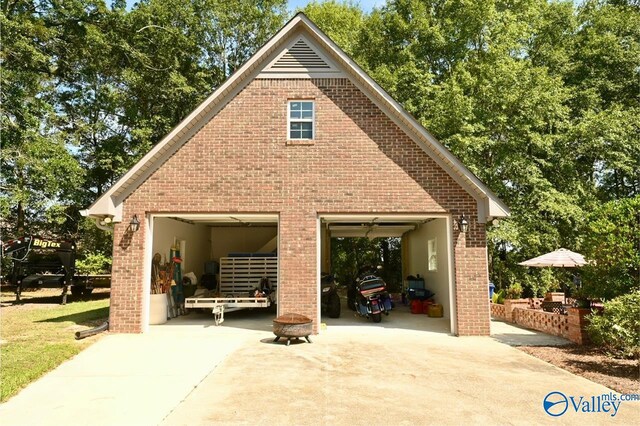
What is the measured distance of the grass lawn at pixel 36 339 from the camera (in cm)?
673

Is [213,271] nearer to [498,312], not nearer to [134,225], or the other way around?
[134,225]

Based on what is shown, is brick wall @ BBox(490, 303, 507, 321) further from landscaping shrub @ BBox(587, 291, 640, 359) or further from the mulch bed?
landscaping shrub @ BBox(587, 291, 640, 359)

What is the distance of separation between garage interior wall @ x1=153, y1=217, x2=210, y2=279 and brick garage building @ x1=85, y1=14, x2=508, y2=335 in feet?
6.63

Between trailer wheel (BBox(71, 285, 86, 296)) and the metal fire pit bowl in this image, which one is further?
trailer wheel (BBox(71, 285, 86, 296))

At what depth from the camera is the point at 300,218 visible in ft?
35.5

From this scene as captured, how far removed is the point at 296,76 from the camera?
11.4m

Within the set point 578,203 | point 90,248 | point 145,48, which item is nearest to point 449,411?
point 578,203

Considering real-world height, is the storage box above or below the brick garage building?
below

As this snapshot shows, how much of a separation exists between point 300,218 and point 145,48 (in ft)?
67.3

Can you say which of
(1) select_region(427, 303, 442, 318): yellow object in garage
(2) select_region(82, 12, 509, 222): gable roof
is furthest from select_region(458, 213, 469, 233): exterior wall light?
(1) select_region(427, 303, 442, 318): yellow object in garage

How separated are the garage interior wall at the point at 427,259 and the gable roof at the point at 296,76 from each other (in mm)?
2522

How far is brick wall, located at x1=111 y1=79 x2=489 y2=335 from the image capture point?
1052 centimetres

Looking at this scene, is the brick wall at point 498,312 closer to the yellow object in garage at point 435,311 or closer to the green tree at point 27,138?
the yellow object in garage at point 435,311

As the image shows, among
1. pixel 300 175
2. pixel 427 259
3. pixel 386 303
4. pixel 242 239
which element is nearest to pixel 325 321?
pixel 386 303
